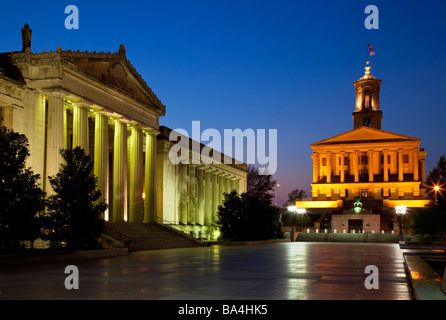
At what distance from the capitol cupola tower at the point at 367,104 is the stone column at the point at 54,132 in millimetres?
117907

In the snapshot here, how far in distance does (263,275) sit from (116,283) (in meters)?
4.73

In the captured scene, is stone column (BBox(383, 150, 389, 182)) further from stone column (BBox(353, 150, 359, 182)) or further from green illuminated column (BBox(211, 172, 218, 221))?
green illuminated column (BBox(211, 172, 218, 221))

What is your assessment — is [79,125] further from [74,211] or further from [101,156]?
[74,211]

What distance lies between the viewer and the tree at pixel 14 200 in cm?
2383

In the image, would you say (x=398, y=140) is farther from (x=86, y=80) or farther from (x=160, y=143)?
(x=86, y=80)

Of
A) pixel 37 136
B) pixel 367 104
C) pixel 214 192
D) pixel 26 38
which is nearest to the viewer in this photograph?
pixel 37 136

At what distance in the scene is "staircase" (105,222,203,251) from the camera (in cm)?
3806

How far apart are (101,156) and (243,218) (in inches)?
673

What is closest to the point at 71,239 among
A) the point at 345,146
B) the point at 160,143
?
the point at 160,143

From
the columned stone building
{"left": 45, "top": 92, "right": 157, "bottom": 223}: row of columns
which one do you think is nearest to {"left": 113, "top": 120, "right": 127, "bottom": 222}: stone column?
{"left": 45, "top": 92, "right": 157, "bottom": 223}: row of columns

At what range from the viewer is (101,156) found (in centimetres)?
4197

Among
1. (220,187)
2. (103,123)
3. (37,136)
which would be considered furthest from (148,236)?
(220,187)

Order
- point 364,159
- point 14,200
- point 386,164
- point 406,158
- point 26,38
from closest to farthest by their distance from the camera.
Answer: point 14,200 < point 26,38 < point 386,164 < point 406,158 < point 364,159

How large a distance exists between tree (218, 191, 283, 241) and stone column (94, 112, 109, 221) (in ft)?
45.5
